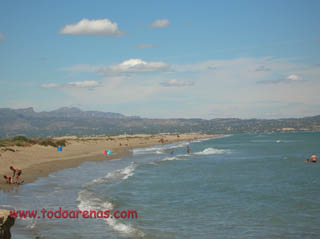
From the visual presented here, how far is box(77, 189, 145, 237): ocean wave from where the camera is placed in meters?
15.3

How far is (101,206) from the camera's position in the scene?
19938mm

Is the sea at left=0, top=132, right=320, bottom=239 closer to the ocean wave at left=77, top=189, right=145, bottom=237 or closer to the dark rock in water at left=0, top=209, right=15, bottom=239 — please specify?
the ocean wave at left=77, top=189, right=145, bottom=237

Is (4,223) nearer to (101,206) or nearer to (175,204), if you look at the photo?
(101,206)

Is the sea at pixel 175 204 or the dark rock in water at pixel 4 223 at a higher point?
the dark rock in water at pixel 4 223

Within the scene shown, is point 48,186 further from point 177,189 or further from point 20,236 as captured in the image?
point 20,236

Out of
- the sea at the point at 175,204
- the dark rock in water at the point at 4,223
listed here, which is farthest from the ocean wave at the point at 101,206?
the dark rock in water at the point at 4,223

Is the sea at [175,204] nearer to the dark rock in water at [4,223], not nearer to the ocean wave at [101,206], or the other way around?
the ocean wave at [101,206]

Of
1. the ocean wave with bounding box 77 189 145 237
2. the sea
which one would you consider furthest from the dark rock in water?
the ocean wave with bounding box 77 189 145 237

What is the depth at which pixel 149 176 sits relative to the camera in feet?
111

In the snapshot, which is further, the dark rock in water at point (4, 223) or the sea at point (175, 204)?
the sea at point (175, 204)

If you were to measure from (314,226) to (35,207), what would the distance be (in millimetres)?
12435

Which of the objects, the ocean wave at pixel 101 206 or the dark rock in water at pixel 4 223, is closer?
the dark rock in water at pixel 4 223

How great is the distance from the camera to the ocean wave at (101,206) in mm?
15267

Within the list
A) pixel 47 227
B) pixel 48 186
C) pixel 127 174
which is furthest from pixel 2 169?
pixel 47 227
